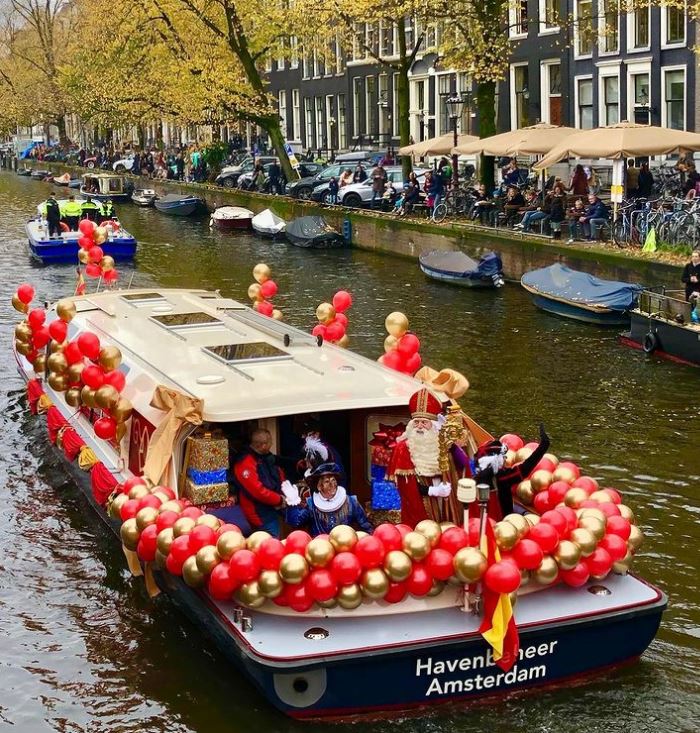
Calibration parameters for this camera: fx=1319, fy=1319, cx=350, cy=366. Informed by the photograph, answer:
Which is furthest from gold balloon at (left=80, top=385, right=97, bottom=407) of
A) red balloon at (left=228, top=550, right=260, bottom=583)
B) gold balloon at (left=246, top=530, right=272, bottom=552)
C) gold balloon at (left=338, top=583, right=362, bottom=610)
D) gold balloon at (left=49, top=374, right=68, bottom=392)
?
gold balloon at (left=338, top=583, right=362, bottom=610)

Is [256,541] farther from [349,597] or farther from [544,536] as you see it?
[544,536]

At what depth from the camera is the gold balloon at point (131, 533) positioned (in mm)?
10148

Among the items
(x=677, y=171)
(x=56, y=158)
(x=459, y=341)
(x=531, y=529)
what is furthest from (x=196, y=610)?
(x=56, y=158)

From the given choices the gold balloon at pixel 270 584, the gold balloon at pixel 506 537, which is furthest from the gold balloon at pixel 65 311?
the gold balloon at pixel 506 537

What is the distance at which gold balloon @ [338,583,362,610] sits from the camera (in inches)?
355

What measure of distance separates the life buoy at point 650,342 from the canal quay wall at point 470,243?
284 cm

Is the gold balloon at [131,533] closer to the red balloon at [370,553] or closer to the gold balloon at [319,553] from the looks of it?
the gold balloon at [319,553]

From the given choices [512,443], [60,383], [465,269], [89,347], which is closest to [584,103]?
[465,269]

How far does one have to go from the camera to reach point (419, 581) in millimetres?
9102

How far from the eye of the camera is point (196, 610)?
10117 mm

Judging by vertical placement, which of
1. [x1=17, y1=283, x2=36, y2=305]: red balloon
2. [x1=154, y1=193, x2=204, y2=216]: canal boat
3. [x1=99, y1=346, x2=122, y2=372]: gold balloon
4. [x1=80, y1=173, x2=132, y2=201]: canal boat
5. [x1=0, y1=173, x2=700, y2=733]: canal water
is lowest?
[x1=0, y1=173, x2=700, y2=733]: canal water

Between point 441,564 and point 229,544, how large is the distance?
150 cm

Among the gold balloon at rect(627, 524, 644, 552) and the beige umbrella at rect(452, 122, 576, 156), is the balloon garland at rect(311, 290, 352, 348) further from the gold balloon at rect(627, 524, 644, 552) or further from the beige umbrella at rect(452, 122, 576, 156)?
the beige umbrella at rect(452, 122, 576, 156)

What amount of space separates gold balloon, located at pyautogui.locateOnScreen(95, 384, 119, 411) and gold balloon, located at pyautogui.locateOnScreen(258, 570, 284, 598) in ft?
12.0
